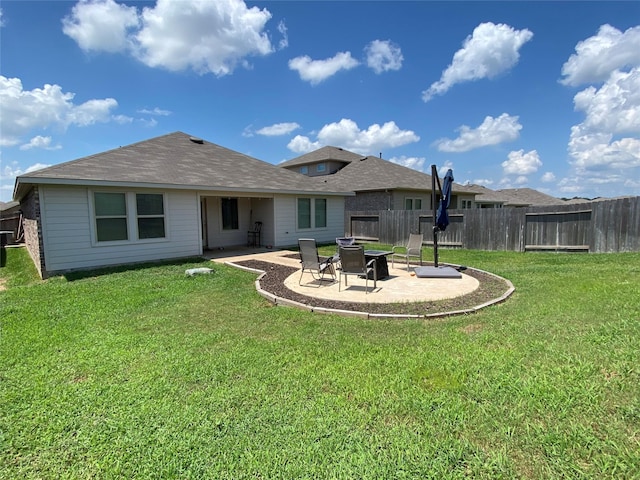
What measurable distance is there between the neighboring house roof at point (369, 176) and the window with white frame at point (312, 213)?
8.84 ft

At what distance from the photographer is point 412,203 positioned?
2097cm

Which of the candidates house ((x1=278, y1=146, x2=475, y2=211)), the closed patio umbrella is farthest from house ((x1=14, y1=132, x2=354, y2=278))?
the closed patio umbrella

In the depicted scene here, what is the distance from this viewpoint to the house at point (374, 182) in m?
19.9

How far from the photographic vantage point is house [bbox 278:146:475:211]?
19859 mm

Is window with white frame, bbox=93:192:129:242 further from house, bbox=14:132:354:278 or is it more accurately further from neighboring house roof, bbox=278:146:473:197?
neighboring house roof, bbox=278:146:473:197

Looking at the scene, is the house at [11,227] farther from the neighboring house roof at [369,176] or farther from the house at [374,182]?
the house at [374,182]

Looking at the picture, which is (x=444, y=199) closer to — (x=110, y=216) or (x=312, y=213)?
(x=312, y=213)

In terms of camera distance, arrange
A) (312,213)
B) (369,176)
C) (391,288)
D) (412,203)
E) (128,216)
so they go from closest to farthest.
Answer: (391,288), (128,216), (312,213), (412,203), (369,176)

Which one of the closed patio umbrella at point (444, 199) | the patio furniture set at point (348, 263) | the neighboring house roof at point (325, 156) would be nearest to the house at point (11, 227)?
the neighboring house roof at point (325, 156)

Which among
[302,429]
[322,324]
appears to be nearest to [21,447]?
[302,429]

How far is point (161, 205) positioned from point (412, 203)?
15708 millimetres

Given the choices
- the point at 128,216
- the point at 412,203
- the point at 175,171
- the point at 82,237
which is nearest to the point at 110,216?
the point at 128,216

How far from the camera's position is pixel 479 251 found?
1327cm

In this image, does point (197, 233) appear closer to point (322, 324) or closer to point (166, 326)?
point (166, 326)
